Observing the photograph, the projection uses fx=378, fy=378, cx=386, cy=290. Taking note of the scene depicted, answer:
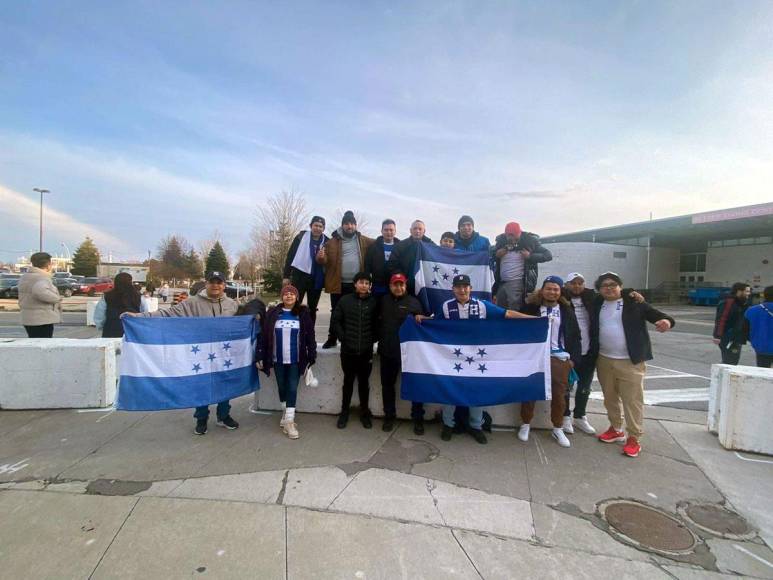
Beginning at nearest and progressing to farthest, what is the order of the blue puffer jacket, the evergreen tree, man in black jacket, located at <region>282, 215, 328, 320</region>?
man in black jacket, located at <region>282, 215, 328, 320</region>, the blue puffer jacket, the evergreen tree

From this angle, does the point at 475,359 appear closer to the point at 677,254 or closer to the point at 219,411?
the point at 219,411

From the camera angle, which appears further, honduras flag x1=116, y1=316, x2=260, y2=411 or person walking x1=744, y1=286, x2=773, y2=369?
person walking x1=744, y1=286, x2=773, y2=369

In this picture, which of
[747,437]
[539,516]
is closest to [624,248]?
[747,437]

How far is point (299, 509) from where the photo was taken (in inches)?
124

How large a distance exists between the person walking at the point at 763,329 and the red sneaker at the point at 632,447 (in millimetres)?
3567

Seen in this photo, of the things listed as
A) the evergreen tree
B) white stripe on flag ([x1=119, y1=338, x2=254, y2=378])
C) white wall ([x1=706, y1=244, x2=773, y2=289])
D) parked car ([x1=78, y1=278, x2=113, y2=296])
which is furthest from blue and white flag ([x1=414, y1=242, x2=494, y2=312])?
the evergreen tree

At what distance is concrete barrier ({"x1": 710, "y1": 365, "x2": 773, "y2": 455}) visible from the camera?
4.36m

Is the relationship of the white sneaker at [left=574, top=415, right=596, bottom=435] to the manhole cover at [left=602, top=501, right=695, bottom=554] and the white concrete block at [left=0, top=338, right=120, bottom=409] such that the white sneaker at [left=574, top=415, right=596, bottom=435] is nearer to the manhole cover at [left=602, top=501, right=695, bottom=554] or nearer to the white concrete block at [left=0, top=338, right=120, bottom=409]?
the manhole cover at [left=602, top=501, right=695, bottom=554]

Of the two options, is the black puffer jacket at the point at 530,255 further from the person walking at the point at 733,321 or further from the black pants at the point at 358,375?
the person walking at the point at 733,321

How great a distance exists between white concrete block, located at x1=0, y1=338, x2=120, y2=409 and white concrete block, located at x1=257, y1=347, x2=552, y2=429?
231 centimetres

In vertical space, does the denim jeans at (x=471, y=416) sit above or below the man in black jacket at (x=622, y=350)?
below

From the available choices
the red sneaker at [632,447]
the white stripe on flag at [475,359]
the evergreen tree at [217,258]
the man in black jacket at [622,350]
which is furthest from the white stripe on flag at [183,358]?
the evergreen tree at [217,258]

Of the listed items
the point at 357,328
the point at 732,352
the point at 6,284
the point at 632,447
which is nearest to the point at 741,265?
the point at 732,352

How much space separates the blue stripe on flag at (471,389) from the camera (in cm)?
452
